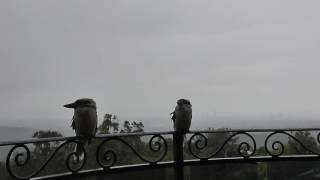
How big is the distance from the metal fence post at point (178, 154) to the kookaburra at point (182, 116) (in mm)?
46

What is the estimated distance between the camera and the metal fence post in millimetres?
3291

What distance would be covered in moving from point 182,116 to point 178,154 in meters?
0.28

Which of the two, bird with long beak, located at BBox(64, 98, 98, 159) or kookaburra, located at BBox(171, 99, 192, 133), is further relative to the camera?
kookaburra, located at BBox(171, 99, 192, 133)

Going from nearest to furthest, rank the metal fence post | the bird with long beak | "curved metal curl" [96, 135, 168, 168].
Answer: the bird with long beak
"curved metal curl" [96, 135, 168, 168]
the metal fence post

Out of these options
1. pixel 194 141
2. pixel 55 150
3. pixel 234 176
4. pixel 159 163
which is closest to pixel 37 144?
pixel 55 150

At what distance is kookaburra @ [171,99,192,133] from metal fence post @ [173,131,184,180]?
0.15ft

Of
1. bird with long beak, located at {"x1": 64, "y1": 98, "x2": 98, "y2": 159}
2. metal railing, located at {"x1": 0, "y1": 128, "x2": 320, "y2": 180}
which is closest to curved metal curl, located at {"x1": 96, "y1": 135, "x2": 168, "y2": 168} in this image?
metal railing, located at {"x1": 0, "y1": 128, "x2": 320, "y2": 180}

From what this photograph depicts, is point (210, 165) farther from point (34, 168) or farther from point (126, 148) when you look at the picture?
point (34, 168)

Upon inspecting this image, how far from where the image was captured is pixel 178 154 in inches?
130

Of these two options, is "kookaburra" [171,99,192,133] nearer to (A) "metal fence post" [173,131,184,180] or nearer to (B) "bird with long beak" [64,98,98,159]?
(A) "metal fence post" [173,131,184,180]

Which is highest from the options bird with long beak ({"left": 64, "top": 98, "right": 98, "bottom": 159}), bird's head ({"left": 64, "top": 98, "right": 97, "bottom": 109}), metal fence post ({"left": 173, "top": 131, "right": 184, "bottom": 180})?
bird's head ({"left": 64, "top": 98, "right": 97, "bottom": 109})

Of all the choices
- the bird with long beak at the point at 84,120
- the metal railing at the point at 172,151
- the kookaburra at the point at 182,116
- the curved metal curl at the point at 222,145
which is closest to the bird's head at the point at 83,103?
the bird with long beak at the point at 84,120

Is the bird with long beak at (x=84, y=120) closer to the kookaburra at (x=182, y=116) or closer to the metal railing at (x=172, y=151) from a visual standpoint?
the metal railing at (x=172, y=151)

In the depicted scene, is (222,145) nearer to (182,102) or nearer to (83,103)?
(182,102)
